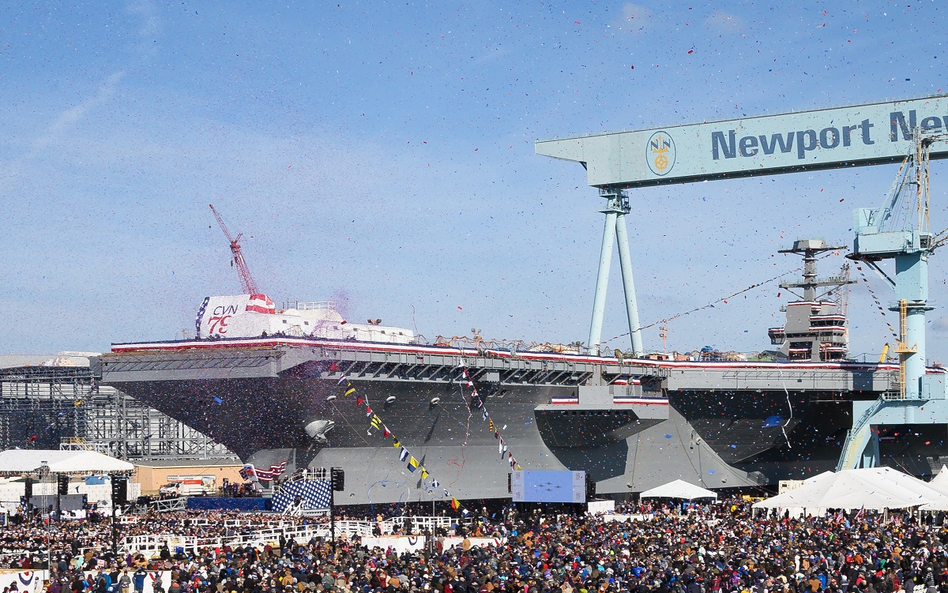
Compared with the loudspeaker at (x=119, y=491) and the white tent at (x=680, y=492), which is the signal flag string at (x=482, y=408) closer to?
the white tent at (x=680, y=492)

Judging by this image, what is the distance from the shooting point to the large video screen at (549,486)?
136ft

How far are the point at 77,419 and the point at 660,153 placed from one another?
54969 mm

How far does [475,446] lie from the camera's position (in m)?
50.8

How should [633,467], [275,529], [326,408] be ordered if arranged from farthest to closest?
[633,467], [326,408], [275,529]

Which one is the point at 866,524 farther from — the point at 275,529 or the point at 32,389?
the point at 32,389

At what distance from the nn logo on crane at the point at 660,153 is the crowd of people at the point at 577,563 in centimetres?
2556

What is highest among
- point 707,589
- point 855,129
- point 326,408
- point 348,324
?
point 855,129

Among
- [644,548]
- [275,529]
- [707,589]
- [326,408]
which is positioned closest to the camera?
[707,589]

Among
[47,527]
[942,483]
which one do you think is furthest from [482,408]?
[47,527]

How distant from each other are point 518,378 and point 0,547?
78.6 ft

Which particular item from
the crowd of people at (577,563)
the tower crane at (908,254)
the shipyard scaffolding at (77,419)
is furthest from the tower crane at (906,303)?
the shipyard scaffolding at (77,419)

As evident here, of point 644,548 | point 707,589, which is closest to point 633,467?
point 644,548

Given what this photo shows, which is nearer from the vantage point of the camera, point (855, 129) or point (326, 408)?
point (326, 408)

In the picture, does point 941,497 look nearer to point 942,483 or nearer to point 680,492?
point 942,483
